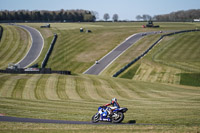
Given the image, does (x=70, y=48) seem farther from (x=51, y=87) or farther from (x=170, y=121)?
(x=170, y=121)

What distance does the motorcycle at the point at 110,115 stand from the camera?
20.0 meters

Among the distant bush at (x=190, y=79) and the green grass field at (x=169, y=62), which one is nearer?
the distant bush at (x=190, y=79)

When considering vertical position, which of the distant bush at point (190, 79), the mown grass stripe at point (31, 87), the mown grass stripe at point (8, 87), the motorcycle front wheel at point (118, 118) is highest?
the motorcycle front wheel at point (118, 118)

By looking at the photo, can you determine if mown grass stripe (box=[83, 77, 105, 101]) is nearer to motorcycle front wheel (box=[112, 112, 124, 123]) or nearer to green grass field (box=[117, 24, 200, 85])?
motorcycle front wheel (box=[112, 112, 124, 123])

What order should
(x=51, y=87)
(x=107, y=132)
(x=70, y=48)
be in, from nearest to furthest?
(x=107, y=132) → (x=51, y=87) → (x=70, y=48)

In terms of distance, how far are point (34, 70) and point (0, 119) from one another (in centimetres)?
3367

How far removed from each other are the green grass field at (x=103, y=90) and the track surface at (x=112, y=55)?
2.01 meters

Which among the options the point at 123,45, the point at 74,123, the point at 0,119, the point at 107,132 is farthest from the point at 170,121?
the point at 123,45

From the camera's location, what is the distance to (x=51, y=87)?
42281 millimetres

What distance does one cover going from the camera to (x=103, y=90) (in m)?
42.1

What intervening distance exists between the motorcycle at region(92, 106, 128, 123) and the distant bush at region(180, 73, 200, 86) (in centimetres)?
3766

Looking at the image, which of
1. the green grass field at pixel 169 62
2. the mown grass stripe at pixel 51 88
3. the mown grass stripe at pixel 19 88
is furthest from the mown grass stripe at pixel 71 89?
the green grass field at pixel 169 62

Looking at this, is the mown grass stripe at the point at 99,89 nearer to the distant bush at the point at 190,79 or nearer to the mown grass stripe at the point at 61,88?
the mown grass stripe at the point at 61,88

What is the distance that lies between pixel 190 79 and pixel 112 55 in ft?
106
